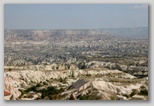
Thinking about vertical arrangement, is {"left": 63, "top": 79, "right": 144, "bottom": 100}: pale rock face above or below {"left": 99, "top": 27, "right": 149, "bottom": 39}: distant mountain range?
below

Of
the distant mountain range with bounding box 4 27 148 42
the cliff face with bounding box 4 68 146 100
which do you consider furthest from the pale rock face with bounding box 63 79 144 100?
the distant mountain range with bounding box 4 27 148 42

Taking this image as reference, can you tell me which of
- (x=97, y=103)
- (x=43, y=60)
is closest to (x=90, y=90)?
(x=97, y=103)

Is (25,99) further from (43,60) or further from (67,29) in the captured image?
(67,29)

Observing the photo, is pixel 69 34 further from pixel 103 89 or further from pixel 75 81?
pixel 103 89

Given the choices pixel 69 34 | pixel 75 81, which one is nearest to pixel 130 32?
pixel 69 34

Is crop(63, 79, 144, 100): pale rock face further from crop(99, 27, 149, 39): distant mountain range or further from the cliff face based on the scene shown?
crop(99, 27, 149, 39): distant mountain range

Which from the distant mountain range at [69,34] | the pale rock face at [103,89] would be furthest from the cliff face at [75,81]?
the distant mountain range at [69,34]

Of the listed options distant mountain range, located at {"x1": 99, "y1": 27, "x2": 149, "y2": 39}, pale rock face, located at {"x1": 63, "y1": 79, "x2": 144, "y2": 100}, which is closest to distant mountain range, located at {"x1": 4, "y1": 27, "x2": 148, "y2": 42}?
distant mountain range, located at {"x1": 99, "y1": 27, "x2": 149, "y2": 39}

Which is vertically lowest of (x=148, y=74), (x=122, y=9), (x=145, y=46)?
(x=148, y=74)
